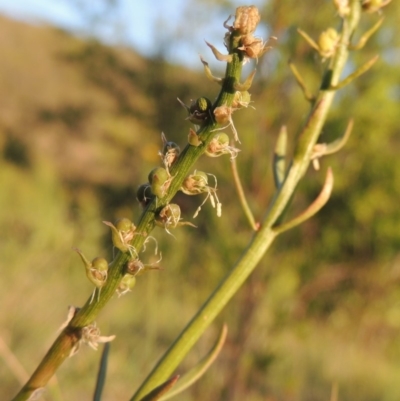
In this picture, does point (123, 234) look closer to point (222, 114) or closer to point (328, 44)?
point (222, 114)

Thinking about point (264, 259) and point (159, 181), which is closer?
point (159, 181)

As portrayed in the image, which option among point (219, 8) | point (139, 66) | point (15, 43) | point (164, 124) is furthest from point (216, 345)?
point (15, 43)

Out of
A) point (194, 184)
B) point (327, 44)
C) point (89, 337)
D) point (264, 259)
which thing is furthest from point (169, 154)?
point (264, 259)

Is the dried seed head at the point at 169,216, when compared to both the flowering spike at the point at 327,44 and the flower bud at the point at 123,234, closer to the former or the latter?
the flower bud at the point at 123,234

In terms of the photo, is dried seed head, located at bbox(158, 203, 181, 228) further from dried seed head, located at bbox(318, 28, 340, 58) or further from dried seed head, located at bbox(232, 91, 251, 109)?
dried seed head, located at bbox(318, 28, 340, 58)

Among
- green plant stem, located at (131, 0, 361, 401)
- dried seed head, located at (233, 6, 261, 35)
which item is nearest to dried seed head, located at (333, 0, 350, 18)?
green plant stem, located at (131, 0, 361, 401)

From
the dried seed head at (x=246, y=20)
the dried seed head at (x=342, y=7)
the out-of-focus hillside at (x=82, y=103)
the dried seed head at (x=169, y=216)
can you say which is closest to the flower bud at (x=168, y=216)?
the dried seed head at (x=169, y=216)
